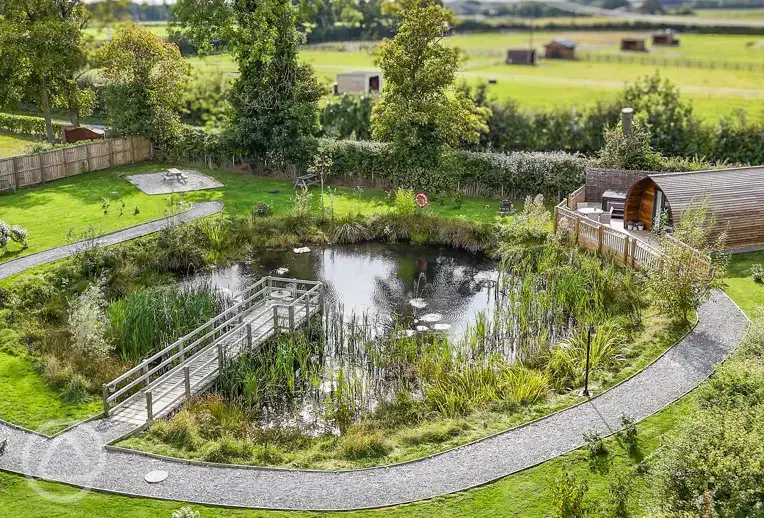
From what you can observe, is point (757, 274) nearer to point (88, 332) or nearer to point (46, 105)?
point (88, 332)

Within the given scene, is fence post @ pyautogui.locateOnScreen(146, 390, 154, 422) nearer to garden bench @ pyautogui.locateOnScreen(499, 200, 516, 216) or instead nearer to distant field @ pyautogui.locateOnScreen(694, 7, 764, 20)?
garden bench @ pyautogui.locateOnScreen(499, 200, 516, 216)

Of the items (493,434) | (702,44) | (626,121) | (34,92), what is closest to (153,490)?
(493,434)

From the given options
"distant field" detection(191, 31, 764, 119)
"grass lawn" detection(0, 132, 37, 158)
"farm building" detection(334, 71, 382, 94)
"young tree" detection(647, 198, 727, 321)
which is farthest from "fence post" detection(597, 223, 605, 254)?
"farm building" detection(334, 71, 382, 94)

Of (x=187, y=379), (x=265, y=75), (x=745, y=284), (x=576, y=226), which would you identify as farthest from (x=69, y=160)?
(x=745, y=284)

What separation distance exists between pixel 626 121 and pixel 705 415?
701 inches

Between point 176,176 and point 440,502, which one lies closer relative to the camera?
point 440,502

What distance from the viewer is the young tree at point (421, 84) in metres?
29.4

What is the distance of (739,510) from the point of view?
9406mm

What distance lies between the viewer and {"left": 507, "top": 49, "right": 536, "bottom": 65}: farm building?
83750 mm

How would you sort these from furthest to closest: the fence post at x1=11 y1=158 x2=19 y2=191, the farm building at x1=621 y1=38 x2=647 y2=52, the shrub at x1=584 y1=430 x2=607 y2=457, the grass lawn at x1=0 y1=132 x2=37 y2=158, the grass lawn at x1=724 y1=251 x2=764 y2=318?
the farm building at x1=621 y1=38 x2=647 y2=52 < the grass lawn at x1=0 y1=132 x2=37 y2=158 < the fence post at x1=11 y1=158 x2=19 y2=191 < the grass lawn at x1=724 y1=251 x2=764 y2=318 < the shrub at x1=584 y1=430 x2=607 y2=457

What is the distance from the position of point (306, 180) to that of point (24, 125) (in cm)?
1941

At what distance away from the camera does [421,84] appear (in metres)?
29.6

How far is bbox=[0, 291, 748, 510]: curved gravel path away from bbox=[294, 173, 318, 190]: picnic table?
1757 centimetres

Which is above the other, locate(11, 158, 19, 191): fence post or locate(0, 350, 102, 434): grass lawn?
locate(11, 158, 19, 191): fence post
